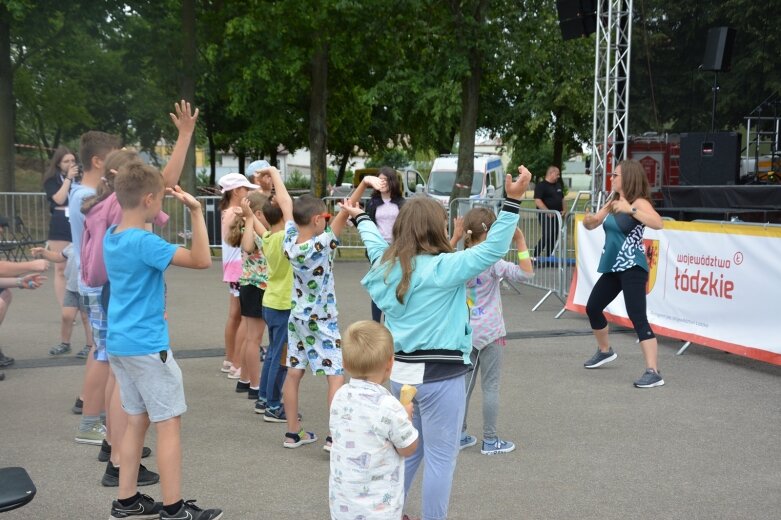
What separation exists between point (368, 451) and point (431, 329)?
2.44 ft

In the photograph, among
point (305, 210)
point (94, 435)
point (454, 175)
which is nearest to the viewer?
point (305, 210)

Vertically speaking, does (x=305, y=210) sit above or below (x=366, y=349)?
above

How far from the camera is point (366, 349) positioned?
11.3ft

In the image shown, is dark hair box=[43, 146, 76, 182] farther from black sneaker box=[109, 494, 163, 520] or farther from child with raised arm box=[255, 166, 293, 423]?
black sneaker box=[109, 494, 163, 520]

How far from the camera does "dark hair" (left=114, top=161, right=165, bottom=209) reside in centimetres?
424

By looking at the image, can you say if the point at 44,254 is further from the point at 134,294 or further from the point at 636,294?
the point at 636,294

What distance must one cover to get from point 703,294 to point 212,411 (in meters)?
4.95

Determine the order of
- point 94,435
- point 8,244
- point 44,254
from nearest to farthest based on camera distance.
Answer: point 44,254 → point 94,435 → point 8,244

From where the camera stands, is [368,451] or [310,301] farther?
[310,301]

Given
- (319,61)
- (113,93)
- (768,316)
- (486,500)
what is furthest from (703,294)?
(113,93)

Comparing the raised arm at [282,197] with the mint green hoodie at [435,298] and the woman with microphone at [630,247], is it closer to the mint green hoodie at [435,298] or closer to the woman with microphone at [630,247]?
the mint green hoodie at [435,298]

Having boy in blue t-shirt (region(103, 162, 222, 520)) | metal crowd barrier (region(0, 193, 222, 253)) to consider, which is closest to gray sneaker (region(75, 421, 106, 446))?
boy in blue t-shirt (region(103, 162, 222, 520))

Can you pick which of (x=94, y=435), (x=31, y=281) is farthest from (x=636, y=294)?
(x=31, y=281)

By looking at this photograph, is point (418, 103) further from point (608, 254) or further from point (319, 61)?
point (608, 254)
